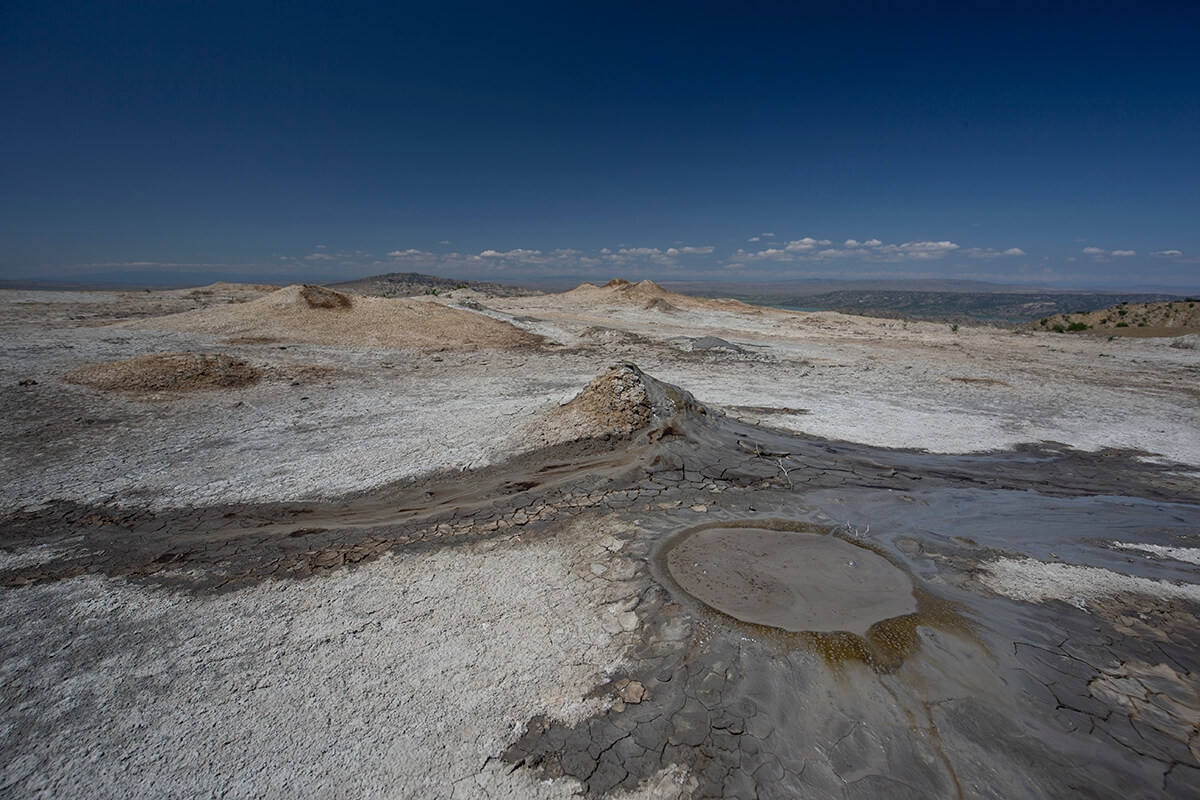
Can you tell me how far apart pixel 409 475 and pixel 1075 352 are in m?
25.3

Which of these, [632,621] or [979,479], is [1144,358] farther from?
[632,621]

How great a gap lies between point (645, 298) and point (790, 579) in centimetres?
3196

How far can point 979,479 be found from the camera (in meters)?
6.73

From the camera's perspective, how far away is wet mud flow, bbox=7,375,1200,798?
106 inches

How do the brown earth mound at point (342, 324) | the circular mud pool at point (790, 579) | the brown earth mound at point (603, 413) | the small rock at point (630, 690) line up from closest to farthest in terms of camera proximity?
1. the small rock at point (630, 690)
2. the circular mud pool at point (790, 579)
3. the brown earth mound at point (603, 413)
4. the brown earth mound at point (342, 324)

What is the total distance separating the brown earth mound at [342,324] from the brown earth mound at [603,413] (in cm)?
979

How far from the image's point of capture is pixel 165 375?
371 inches

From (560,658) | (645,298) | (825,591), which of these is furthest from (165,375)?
(645,298)

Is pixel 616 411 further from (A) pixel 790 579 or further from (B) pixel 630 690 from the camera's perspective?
(B) pixel 630 690

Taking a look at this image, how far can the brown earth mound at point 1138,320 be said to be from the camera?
2452 centimetres

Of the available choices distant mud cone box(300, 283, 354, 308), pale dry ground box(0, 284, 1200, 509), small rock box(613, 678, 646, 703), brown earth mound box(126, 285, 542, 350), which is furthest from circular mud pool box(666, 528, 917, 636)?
distant mud cone box(300, 283, 354, 308)

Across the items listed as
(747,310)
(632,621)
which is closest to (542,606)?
(632,621)

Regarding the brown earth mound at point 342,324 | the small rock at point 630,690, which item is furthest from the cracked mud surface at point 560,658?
the brown earth mound at point 342,324

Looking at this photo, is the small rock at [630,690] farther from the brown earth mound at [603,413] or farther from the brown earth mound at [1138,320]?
the brown earth mound at [1138,320]
